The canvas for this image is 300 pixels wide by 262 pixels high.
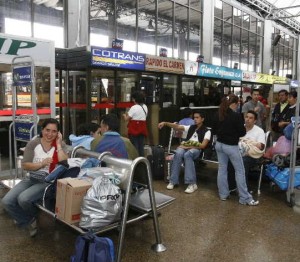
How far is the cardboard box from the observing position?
8.42 ft

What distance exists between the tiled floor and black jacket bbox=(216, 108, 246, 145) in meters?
0.84

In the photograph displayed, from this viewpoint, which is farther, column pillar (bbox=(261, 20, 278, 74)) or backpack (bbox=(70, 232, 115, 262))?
column pillar (bbox=(261, 20, 278, 74))

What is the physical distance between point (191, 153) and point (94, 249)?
9.33 ft

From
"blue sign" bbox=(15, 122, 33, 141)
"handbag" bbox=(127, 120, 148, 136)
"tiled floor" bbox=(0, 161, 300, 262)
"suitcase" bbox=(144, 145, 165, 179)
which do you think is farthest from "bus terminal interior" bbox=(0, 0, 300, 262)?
"handbag" bbox=(127, 120, 148, 136)

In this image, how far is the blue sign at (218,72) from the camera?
1041cm

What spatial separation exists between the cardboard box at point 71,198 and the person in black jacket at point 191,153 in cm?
244

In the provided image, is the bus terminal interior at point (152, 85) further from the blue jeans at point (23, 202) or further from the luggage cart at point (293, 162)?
the blue jeans at point (23, 202)

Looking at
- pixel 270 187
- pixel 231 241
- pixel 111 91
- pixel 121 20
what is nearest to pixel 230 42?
pixel 121 20

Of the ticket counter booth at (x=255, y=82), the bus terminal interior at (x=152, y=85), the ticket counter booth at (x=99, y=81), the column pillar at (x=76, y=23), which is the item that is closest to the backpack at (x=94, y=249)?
the bus terminal interior at (x=152, y=85)

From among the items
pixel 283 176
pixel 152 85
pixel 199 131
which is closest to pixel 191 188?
pixel 199 131

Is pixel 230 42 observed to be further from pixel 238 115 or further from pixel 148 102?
pixel 238 115

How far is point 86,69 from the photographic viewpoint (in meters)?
7.16

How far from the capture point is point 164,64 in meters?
8.89

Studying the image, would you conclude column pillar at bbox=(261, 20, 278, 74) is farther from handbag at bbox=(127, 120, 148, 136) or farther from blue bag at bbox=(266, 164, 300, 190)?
blue bag at bbox=(266, 164, 300, 190)
